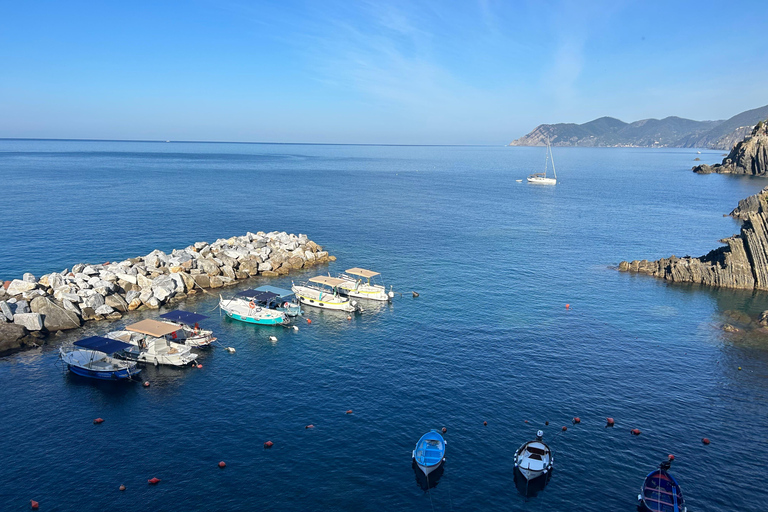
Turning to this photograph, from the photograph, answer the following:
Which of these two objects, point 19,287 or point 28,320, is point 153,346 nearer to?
point 28,320

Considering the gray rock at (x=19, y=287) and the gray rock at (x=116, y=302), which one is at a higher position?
the gray rock at (x=19, y=287)

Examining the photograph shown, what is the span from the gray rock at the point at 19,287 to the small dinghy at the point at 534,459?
74.9 metres

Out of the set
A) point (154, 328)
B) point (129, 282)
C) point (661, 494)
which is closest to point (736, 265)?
point (661, 494)

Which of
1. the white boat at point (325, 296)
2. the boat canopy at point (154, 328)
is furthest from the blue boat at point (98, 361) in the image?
the white boat at point (325, 296)

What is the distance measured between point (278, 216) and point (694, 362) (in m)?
125

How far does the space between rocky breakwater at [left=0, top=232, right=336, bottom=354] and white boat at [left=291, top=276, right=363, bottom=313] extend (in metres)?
15.9

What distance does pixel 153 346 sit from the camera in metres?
63.1

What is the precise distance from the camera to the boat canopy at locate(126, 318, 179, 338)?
65.1 meters

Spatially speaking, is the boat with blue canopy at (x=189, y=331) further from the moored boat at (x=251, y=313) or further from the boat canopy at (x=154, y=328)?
the moored boat at (x=251, y=313)

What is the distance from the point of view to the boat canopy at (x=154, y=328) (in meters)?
65.1

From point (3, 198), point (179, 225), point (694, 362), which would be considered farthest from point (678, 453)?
point (3, 198)

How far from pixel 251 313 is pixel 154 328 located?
1487cm

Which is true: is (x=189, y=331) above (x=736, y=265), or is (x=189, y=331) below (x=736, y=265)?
below

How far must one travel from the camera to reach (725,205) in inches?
7411
